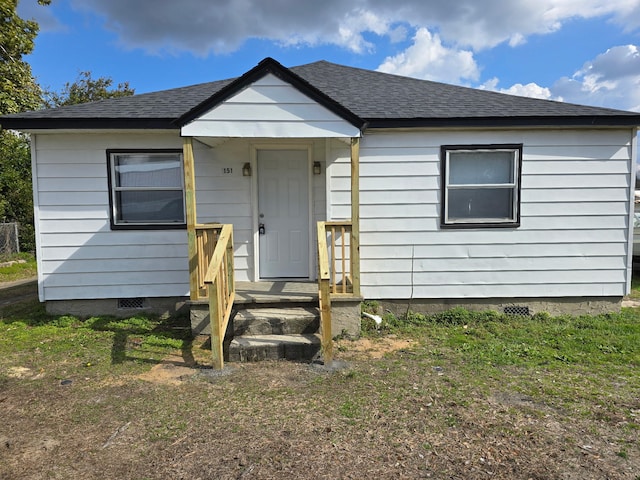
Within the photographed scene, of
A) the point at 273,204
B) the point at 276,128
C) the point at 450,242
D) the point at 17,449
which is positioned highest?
the point at 276,128

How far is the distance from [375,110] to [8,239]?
1112 centimetres

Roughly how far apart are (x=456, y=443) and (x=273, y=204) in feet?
13.7

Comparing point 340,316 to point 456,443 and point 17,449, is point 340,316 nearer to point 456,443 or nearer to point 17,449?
point 456,443

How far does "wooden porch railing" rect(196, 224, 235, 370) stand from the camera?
4.02m

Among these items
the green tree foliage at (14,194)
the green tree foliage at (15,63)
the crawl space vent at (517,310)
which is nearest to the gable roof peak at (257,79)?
the crawl space vent at (517,310)

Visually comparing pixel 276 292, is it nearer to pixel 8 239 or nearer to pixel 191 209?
pixel 191 209

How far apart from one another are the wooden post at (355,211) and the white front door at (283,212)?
132 centimetres

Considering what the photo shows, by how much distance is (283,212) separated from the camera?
6160 millimetres

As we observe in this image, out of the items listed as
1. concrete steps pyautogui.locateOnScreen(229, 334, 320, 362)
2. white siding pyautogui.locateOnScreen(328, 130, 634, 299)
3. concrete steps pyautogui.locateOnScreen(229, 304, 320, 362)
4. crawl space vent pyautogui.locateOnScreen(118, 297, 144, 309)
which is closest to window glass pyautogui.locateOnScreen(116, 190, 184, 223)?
crawl space vent pyautogui.locateOnScreen(118, 297, 144, 309)

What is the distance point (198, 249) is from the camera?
16.5ft

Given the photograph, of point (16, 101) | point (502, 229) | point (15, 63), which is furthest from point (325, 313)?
point (15, 63)

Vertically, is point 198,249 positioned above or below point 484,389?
above

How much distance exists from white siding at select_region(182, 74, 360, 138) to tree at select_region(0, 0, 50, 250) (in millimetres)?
9731

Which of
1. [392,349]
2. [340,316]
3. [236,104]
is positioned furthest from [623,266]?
[236,104]
